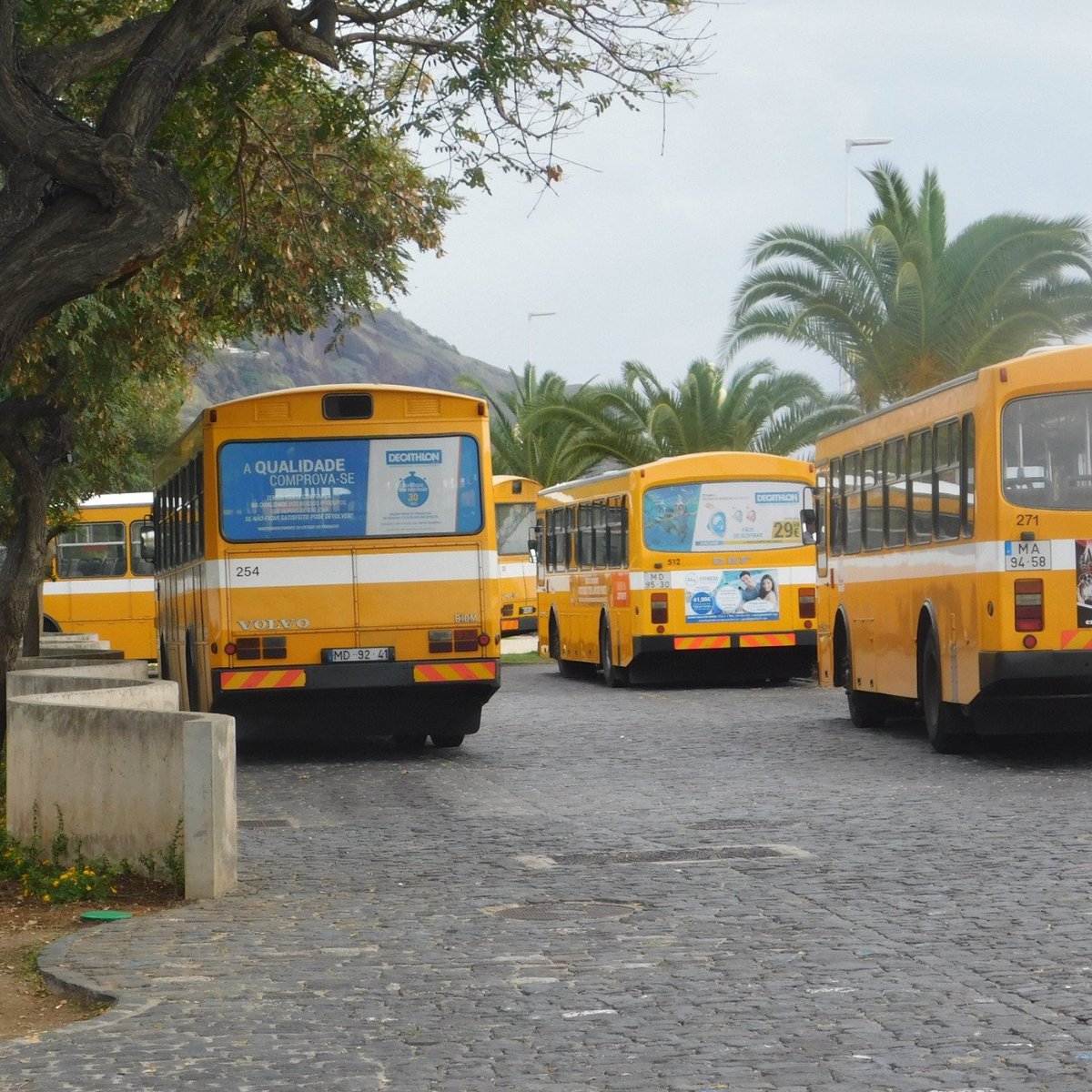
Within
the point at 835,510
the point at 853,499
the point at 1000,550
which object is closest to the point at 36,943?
the point at 1000,550

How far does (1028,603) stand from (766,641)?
12.8m

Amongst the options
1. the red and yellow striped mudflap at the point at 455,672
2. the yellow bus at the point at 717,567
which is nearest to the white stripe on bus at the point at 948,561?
the red and yellow striped mudflap at the point at 455,672

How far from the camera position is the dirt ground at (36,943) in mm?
7512

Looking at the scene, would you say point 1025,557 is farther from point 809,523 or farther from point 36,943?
point 36,943

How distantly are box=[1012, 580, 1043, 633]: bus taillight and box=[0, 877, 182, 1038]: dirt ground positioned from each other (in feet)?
23.6

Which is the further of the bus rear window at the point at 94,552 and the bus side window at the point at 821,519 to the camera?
the bus rear window at the point at 94,552

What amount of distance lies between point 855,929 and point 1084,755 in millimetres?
8390

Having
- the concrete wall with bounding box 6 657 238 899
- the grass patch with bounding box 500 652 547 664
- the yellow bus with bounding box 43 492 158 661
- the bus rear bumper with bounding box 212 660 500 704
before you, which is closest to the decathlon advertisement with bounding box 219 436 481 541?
the bus rear bumper with bounding box 212 660 500 704

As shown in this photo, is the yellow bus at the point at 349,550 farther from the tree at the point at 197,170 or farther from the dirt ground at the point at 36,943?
the dirt ground at the point at 36,943

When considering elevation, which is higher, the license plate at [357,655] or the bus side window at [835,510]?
the bus side window at [835,510]

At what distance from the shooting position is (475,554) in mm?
17766

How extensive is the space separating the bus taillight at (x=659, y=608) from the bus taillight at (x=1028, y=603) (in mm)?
12930

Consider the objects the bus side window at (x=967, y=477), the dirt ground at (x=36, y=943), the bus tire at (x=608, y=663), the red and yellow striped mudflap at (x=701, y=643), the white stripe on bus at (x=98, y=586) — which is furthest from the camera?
the white stripe on bus at (x=98, y=586)

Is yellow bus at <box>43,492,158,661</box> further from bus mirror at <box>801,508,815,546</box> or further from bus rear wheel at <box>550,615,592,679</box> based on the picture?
bus mirror at <box>801,508,815,546</box>
